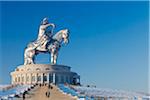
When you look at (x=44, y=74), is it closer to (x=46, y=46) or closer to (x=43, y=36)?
(x=46, y=46)

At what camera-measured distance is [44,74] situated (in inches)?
2223

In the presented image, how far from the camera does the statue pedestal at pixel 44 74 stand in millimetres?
56219

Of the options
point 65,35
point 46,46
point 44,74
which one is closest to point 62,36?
point 65,35

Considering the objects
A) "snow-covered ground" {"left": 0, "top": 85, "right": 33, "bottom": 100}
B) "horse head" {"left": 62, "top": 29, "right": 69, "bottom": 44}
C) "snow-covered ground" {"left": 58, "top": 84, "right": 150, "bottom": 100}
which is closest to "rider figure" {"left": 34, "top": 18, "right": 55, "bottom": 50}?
"horse head" {"left": 62, "top": 29, "right": 69, "bottom": 44}

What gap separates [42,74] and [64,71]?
3.20m

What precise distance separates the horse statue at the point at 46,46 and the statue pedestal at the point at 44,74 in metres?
1.30

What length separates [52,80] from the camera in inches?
2206

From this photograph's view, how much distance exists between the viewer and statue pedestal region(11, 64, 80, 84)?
56.2 metres

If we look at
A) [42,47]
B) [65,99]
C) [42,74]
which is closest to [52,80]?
[42,74]

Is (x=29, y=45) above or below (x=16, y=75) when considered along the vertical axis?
above

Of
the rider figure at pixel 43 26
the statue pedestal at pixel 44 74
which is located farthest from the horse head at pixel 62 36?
the statue pedestal at pixel 44 74

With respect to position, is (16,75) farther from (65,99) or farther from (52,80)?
(65,99)

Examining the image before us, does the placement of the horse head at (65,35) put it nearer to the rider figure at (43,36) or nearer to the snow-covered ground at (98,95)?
the rider figure at (43,36)

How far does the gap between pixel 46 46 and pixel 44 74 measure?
4182 mm
